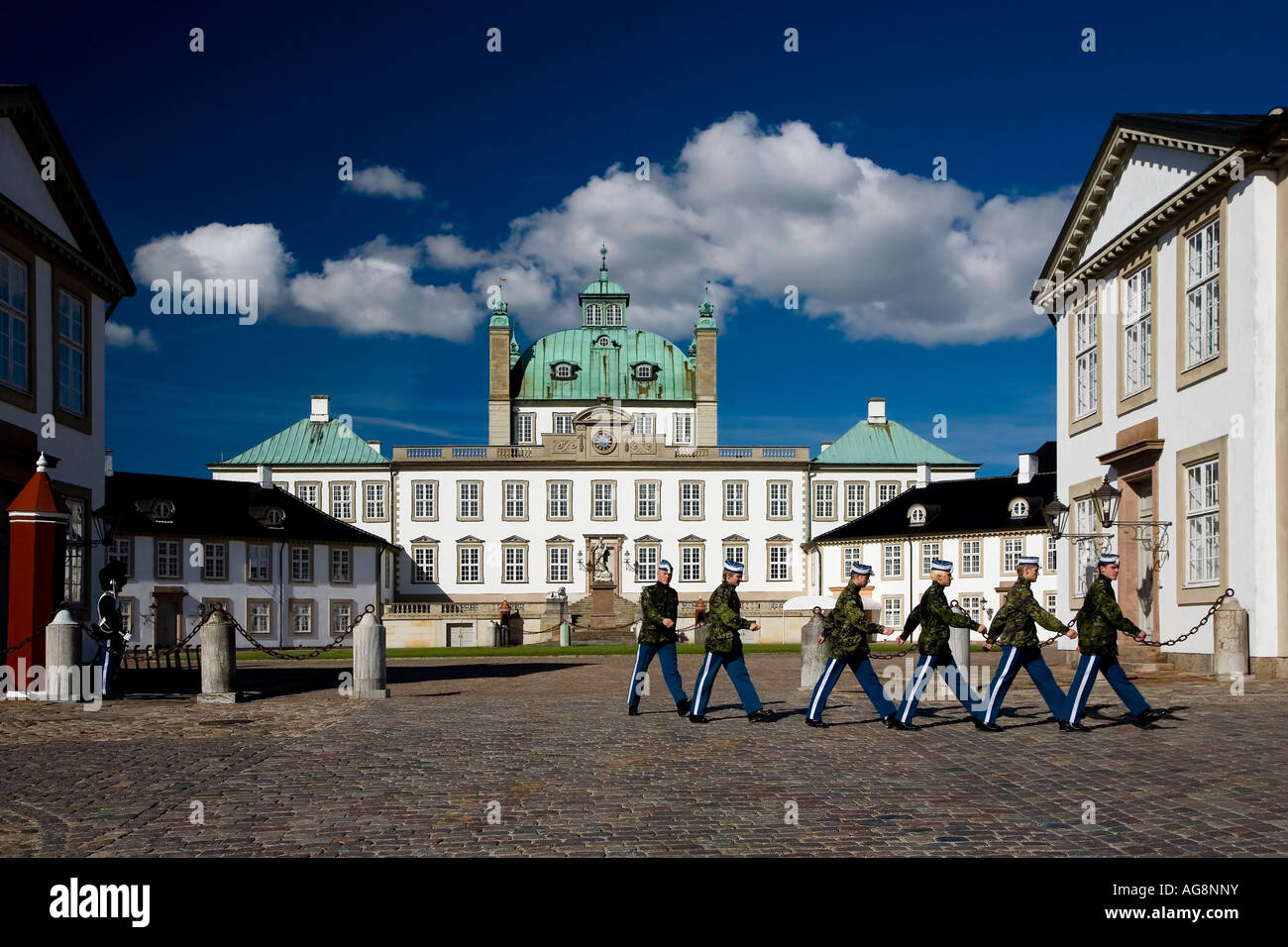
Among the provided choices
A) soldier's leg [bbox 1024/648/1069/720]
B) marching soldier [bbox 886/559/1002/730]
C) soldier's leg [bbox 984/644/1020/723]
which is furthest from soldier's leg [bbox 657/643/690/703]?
soldier's leg [bbox 1024/648/1069/720]

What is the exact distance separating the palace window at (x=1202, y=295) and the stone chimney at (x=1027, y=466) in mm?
43861

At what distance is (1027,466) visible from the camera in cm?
6456

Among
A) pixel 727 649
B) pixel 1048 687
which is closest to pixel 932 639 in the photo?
pixel 1048 687

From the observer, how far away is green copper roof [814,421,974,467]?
78.4 m

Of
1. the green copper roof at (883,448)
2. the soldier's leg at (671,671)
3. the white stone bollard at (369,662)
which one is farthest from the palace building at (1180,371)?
the green copper roof at (883,448)

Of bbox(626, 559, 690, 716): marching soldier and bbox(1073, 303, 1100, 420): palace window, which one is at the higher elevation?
bbox(1073, 303, 1100, 420): palace window

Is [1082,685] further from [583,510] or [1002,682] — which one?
[583,510]

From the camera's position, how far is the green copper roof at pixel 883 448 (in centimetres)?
7844

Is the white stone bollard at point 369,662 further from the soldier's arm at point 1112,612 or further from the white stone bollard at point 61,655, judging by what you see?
the soldier's arm at point 1112,612

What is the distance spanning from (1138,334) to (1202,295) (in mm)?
2738

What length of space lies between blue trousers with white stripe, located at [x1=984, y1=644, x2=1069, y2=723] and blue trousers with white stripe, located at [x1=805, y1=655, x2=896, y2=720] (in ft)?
3.35

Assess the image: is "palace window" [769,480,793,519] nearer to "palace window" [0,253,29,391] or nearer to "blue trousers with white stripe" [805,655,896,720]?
"palace window" [0,253,29,391]

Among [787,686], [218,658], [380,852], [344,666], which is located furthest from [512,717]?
[344,666]
